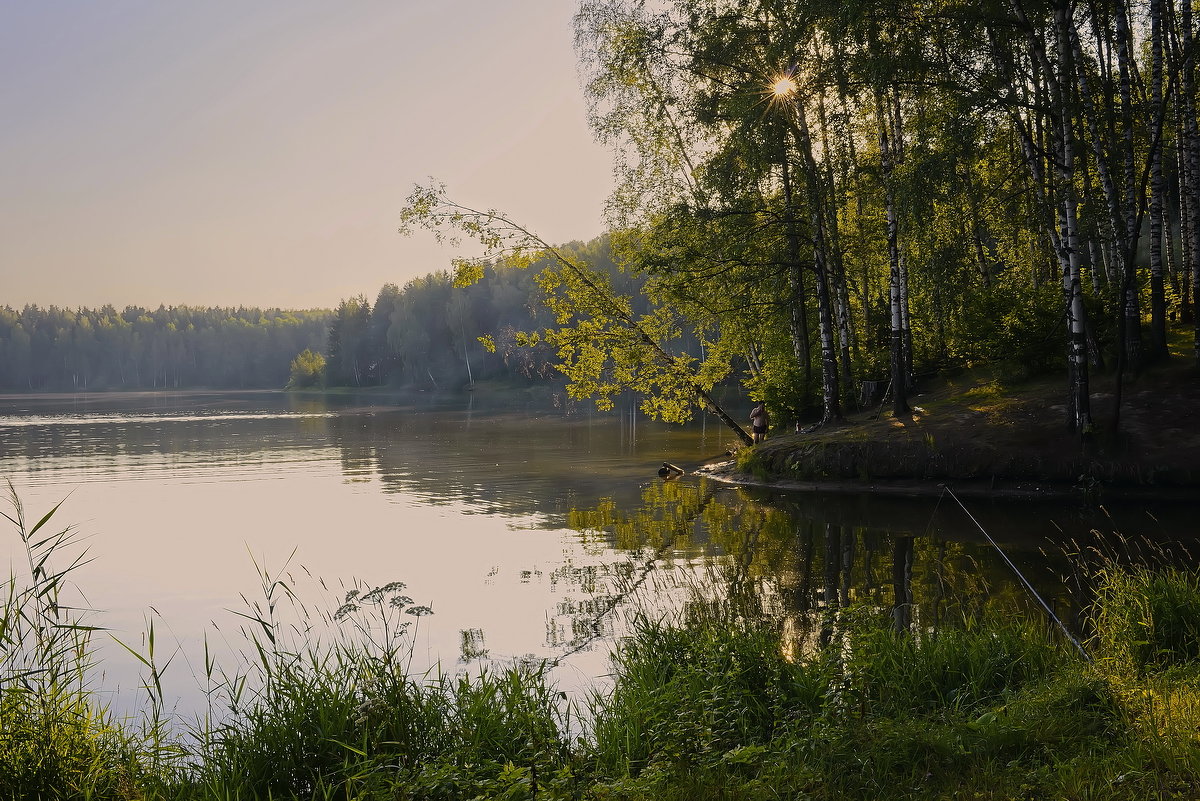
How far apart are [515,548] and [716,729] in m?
9.56

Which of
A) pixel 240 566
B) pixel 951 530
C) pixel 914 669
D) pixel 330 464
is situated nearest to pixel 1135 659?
pixel 914 669

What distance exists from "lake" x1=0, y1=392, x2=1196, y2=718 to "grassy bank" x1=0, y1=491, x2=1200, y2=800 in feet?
5.36

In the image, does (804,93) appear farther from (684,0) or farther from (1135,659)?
(1135,659)

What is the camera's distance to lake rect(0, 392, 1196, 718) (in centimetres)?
1016

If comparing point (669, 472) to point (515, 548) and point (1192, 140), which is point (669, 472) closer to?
point (515, 548)

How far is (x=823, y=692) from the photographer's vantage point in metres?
6.50

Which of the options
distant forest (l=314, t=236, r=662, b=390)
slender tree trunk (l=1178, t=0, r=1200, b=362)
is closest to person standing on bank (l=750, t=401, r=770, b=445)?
slender tree trunk (l=1178, t=0, r=1200, b=362)

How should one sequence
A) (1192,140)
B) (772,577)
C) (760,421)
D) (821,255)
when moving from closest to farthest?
(772,577) → (1192,140) → (821,255) → (760,421)

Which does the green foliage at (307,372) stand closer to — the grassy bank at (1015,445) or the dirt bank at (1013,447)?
the grassy bank at (1015,445)

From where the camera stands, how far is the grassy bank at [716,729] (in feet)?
15.7

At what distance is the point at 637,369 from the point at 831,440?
7.03 metres

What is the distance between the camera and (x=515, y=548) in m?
15.4

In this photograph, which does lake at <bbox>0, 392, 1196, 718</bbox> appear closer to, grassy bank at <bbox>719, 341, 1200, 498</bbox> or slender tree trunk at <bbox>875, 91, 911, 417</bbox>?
grassy bank at <bbox>719, 341, 1200, 498</bbox>

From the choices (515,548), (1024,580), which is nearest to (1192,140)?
(1024,580)
